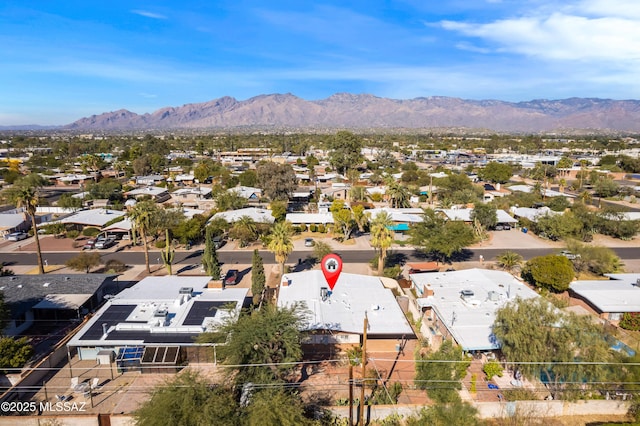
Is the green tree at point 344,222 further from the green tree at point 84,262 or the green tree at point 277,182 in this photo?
the green tree at point 84,262

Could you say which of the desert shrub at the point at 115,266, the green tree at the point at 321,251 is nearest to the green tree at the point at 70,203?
the desert shrub at the point at 115,266

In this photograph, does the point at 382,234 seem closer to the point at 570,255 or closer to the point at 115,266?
the point at 570,255

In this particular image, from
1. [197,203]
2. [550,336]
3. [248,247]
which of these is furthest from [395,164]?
[550,336]

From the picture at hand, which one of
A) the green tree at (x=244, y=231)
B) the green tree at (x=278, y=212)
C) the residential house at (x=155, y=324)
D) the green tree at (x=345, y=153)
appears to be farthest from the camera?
the green tree at (x=345, y=153)

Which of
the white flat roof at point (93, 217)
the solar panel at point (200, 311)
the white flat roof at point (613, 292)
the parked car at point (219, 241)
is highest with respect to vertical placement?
the white flat roof at point (93, 217)

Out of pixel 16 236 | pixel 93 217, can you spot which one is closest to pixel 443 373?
pixel 93 217

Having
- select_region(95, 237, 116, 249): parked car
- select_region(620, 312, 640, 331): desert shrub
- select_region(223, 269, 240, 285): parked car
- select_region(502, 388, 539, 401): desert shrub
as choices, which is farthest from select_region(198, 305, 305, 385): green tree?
select_region(95, 237, 116, 249): parked car

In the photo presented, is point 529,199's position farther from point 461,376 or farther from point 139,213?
point 139,213
